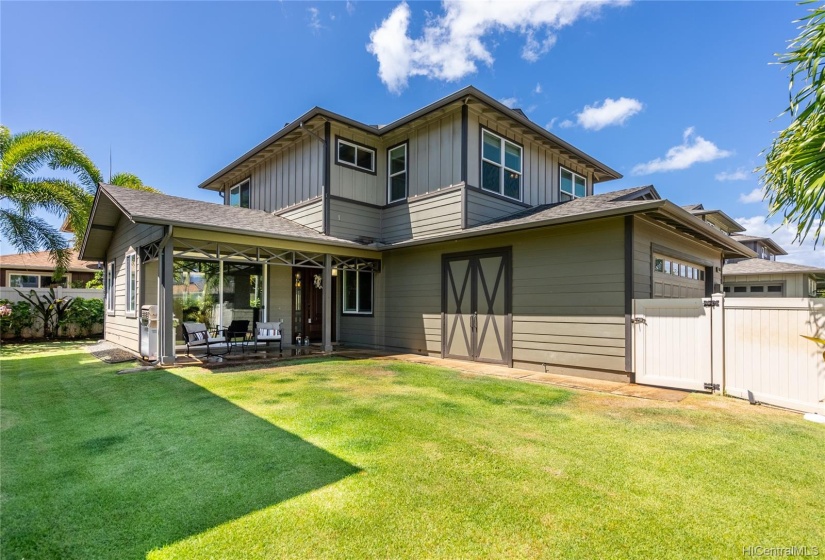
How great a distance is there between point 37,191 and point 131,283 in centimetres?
619

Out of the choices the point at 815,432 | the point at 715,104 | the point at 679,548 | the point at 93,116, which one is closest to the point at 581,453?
the point at 679,548

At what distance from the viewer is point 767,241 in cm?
2094

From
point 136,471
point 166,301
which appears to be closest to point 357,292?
point 166,301

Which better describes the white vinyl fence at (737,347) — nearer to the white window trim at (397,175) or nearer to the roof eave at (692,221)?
the roof eave at (692,221)

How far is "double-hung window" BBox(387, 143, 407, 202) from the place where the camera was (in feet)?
34.5

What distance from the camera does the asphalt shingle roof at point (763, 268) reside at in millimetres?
16281

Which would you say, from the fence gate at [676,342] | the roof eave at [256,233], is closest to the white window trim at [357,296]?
the roof eave at [256,233]

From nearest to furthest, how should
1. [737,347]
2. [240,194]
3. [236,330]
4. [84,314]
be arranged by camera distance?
1. [737,347]
2. [236,330]
3. [84,314]
4. [240,194]

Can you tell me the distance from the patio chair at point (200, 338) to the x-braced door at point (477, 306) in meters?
5.26

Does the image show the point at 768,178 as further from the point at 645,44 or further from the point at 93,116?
the point at 93,116

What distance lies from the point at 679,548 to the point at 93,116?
18934 millimetres

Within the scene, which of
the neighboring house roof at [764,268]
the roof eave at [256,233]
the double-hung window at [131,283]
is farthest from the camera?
the neighboring house roof at [764,268]

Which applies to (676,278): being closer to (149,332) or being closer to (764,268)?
(149,332)

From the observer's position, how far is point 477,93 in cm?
846
